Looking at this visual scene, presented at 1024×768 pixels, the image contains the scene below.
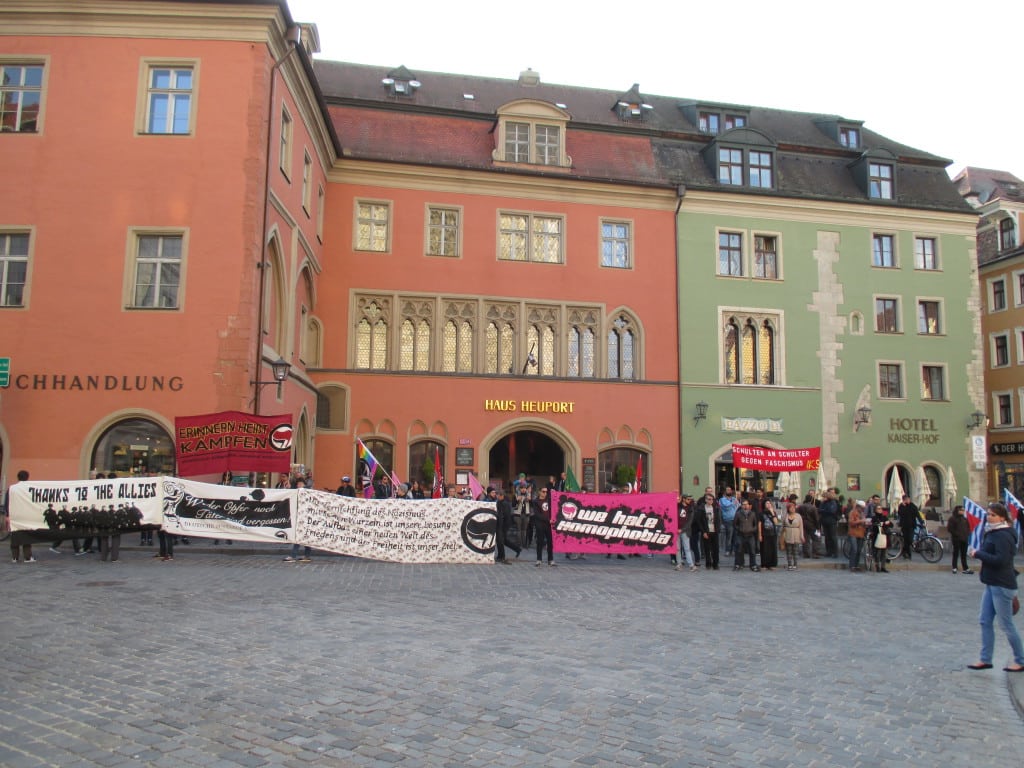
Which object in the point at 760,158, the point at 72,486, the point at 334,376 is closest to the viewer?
the point at 72,486

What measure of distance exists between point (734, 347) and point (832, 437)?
4.74 meters

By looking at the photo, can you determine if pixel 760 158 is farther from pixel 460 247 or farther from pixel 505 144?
pixel 460 247

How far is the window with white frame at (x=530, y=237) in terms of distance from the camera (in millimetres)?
29906

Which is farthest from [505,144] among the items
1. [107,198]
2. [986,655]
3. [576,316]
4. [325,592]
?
[986,655]

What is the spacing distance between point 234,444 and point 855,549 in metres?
13.2

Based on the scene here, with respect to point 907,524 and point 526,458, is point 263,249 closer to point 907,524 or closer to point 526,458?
point 526,458

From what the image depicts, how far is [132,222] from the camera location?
20031 mm

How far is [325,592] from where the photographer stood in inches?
487

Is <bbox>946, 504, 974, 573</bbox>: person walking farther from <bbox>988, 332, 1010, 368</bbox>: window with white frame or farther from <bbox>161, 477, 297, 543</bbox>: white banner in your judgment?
<bbox>988, 332, 1010, 368</bbox>: window with white frame

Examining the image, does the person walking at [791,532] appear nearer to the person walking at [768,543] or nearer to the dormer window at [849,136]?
the person walking at [768,543]

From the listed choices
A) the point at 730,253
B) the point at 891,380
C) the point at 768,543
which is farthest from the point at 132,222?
the point at 891,380

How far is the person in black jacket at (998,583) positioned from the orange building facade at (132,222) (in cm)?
1523

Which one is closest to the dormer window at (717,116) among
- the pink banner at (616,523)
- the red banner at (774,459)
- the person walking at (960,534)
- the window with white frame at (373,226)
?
the window with white frame at (373,226)

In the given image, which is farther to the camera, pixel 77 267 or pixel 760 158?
pixel 760 158
